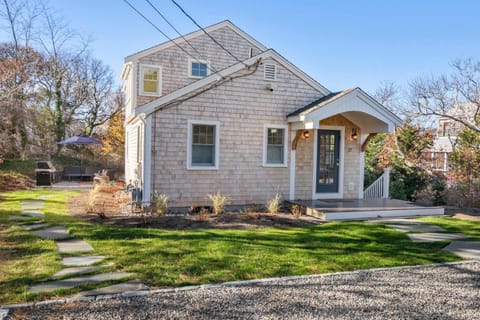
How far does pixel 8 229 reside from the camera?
704 centimetres

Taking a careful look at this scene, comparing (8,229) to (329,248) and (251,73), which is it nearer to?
(329,248)

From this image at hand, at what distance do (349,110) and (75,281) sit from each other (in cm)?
850

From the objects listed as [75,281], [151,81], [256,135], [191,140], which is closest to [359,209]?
[256,135]

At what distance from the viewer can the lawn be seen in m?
4.59

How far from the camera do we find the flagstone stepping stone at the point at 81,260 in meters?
4.95

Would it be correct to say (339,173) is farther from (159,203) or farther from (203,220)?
(159,203)

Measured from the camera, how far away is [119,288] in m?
4.07

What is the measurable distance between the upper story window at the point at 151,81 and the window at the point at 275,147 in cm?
593

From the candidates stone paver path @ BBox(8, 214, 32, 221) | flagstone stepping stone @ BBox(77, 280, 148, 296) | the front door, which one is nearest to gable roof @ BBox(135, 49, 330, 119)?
the front door

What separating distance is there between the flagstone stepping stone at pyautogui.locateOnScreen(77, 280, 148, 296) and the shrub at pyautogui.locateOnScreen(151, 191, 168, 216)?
475cm

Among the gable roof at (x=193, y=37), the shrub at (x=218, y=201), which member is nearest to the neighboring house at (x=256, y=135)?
the shrub at (x=218, y=201)

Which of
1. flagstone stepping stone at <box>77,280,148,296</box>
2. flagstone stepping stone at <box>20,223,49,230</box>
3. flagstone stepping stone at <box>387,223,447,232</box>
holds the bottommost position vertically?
flagstone stepping stone at <box>77,280,148,296</box>

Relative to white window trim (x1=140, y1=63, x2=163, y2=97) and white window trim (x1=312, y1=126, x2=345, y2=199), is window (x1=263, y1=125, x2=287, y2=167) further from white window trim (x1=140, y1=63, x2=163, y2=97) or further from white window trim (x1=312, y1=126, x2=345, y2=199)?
white window trim (x1=140, y1=63, x2=163, y2=97)

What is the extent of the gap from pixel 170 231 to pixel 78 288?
320cm
